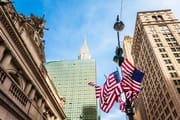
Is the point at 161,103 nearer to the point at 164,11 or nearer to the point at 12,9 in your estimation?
the point at 164,11

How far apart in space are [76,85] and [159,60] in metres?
72.9

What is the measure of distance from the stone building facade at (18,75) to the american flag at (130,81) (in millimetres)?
7999

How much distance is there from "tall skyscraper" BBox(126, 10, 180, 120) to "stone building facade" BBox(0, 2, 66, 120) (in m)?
46.8

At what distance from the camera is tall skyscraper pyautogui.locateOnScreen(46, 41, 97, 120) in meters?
120

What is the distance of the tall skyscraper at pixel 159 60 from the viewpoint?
204ft

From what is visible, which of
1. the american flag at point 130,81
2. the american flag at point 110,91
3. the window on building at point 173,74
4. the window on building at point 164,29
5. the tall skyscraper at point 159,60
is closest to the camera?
the american flag at point 130,81

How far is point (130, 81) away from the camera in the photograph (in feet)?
47.5

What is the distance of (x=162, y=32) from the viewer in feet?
284

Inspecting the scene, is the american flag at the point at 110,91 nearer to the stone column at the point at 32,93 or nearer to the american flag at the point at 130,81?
the american flag at the point at 130,81

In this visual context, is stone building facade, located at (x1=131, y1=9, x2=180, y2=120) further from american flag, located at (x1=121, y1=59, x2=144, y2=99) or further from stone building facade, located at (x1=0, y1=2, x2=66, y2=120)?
stone building facade, located at (x1=0, y1=2, x2=66, y2=120)

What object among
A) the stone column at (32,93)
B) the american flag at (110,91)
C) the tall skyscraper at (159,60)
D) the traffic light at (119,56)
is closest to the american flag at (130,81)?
the american flag at (110,91)

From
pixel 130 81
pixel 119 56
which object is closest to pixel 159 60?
pixel 130 81

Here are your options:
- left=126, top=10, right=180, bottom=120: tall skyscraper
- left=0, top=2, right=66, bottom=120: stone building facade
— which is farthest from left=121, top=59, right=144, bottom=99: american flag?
left=126, top=10, right=180, bottom=120: tall skyscraper

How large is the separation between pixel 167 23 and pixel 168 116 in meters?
48.2
